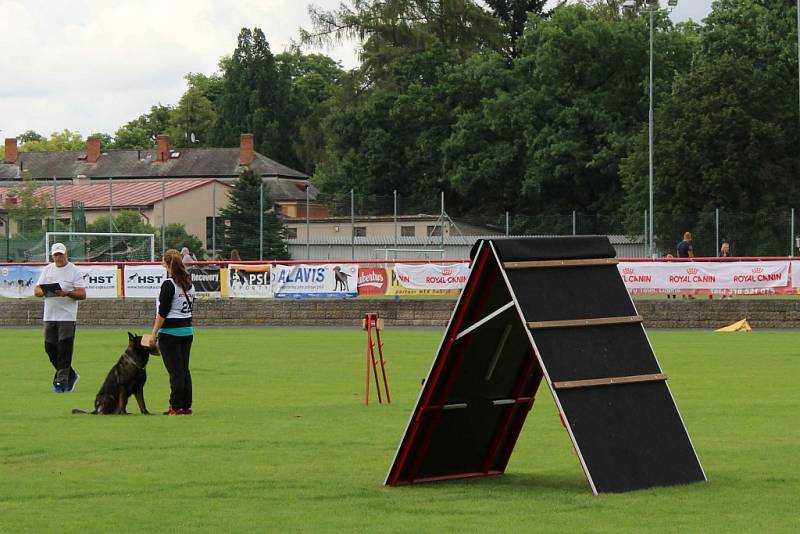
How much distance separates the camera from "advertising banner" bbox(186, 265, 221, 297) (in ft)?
126

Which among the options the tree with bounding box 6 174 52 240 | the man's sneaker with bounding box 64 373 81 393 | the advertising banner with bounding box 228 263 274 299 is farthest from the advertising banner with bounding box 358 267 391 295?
the tree with bounding box 6 174 52 240

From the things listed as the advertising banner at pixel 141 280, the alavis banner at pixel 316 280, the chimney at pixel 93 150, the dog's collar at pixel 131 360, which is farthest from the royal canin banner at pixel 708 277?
the chimney at pixel 93 150

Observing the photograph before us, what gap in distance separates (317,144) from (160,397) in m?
80.9

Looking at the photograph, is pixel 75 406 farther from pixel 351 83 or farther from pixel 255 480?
pixel 351 83

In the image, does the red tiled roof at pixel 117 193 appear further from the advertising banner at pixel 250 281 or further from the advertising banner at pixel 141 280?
the advertising banner at pixel 250 281

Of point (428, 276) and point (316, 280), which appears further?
point (316, 280)

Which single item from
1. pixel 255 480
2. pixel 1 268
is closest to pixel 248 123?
pixel 1 268

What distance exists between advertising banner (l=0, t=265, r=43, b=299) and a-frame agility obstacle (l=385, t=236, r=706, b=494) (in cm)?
2969

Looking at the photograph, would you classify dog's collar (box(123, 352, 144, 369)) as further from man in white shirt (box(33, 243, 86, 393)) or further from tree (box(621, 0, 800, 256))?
tree (box(621, 0, 800, 256))

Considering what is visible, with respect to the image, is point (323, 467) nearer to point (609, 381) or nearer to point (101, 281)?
point (609, 381)

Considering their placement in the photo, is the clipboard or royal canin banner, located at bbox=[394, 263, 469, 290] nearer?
the clipboard

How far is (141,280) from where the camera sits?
Answer: 38500 millimetres

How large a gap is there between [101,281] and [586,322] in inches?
1181

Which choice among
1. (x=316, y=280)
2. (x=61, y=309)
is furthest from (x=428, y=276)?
(x=61, y=309)
